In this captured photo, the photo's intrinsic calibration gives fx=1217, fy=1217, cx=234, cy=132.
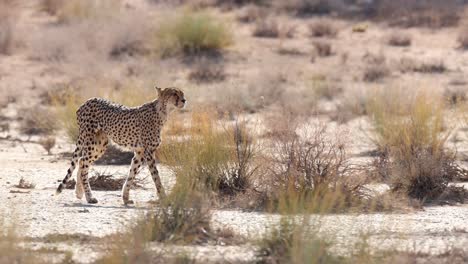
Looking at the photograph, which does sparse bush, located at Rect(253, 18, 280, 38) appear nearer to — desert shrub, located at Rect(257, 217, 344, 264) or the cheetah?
the cheetah

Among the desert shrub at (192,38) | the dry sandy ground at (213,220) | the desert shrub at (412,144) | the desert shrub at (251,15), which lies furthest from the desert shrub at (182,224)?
the desert shrub at (251,15)

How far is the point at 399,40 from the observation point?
107 feet

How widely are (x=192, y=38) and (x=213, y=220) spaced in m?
19.5

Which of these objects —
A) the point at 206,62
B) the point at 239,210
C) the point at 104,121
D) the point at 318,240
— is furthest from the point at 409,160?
the point at 206,62

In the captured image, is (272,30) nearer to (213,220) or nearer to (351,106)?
(351,106)

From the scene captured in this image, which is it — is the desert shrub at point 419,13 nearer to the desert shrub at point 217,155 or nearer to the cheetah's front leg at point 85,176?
the desert shrub at point 217,155

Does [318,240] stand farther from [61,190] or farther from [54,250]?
[61,190]

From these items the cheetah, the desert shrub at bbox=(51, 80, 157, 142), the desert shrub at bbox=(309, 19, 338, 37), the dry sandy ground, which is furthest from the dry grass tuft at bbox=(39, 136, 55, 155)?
the desert shrub at bbox=(309, 19, 338, 37)

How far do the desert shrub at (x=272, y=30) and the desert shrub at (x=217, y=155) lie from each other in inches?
704

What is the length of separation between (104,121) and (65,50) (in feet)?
53.9

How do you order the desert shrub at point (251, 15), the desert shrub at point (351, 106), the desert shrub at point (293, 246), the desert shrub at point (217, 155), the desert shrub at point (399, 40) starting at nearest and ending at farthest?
the desert shrub at point (293, 246), the desert shrub at point (217, 155), the desert shrub at point (351, 106), the desert shrub at point (399, 40), the desert shrub at point (251, 15)

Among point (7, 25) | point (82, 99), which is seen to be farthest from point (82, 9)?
point (82, 99)

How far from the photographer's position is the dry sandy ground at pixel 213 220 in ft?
36.6

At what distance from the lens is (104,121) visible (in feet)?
48.3
